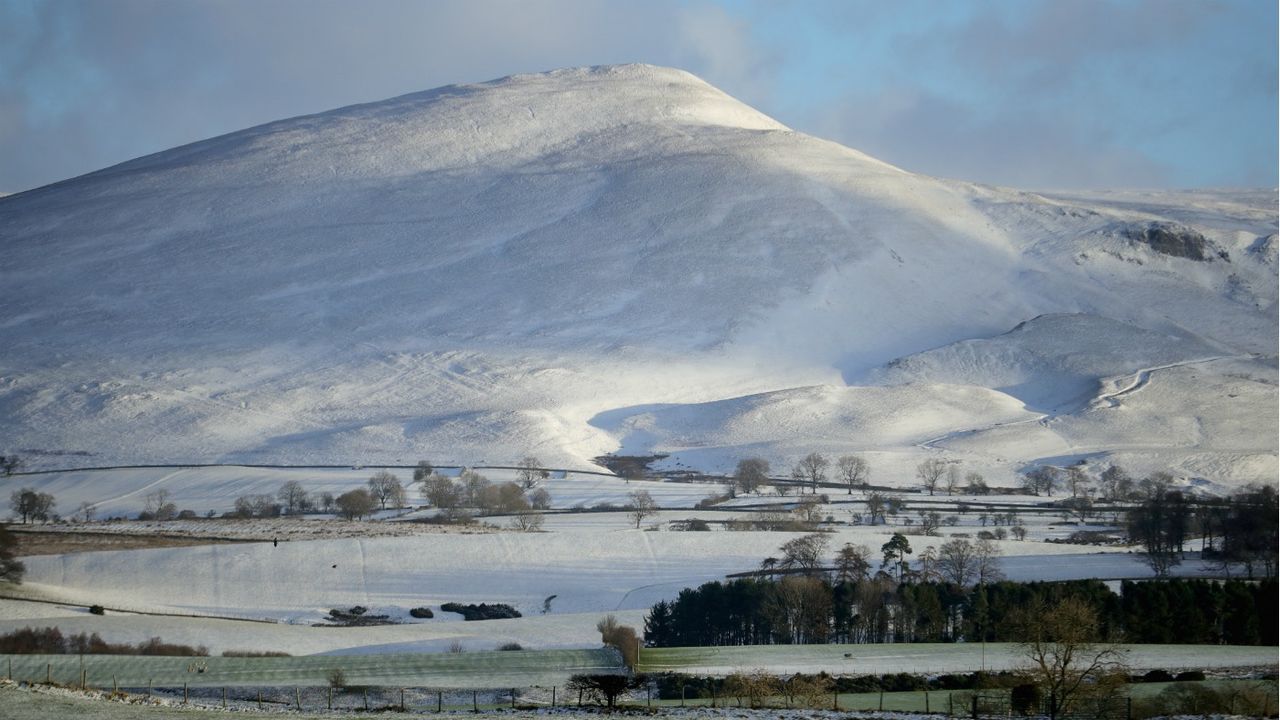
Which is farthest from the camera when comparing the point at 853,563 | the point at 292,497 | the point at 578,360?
the point at 578,360

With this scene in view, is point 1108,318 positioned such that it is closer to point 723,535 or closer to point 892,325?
point 892,325

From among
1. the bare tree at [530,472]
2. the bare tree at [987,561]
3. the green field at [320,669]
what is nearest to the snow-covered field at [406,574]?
the bare tree at [987,561]

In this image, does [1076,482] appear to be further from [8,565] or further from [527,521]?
[8,565]

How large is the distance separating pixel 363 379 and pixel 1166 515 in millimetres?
94182

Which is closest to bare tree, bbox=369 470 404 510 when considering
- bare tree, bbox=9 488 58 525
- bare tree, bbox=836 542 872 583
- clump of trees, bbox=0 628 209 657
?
bare tree, bbox=9 488 58 525

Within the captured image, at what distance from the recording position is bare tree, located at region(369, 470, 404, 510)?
95600 mm

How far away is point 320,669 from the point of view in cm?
4131

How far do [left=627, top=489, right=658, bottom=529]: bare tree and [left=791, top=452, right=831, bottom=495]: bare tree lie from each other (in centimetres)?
1767

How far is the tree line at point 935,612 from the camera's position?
46.9 meters

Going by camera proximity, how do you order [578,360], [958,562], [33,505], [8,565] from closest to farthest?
[958,562]
[8,565]
[33,505]
[578,360]

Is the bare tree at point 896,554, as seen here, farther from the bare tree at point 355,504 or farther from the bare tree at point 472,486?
the bare tree at point 355,504

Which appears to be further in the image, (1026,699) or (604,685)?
(604,685)

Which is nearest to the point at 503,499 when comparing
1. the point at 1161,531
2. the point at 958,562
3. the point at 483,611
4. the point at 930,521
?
the point at 930,521

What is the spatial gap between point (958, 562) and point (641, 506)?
33277mm
